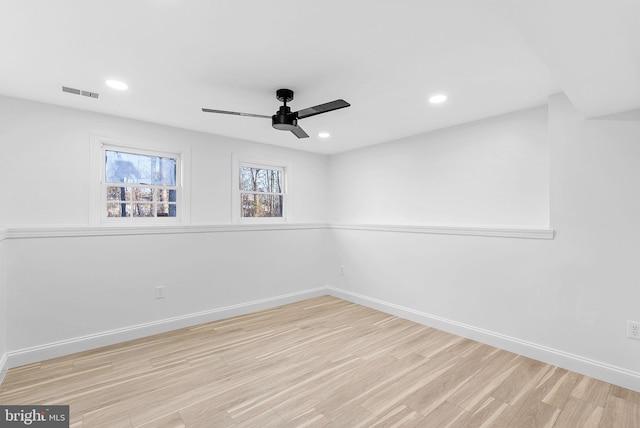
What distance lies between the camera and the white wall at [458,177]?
313cm

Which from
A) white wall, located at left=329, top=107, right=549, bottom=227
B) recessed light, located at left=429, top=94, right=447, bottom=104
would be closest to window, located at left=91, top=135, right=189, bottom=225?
white wall, located at left=329, top=107, right=549, bottom=227

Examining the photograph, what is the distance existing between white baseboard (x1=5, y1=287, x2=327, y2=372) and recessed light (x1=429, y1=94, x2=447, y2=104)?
330 cm

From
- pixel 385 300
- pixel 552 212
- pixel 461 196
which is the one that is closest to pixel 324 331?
pixel 385 300

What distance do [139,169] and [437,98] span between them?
337cm

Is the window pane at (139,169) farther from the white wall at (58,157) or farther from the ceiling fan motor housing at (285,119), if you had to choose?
the ceiling fan motor housing at (285,119)

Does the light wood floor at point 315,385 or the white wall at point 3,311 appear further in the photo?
the white wall at point 3,311

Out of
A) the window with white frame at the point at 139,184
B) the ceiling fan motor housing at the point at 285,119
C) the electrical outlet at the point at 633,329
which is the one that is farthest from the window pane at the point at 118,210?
the electrical outlet at the point at 633,329

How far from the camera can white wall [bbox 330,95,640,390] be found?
246 cm

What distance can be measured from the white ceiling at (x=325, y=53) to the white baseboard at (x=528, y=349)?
6.67 ft

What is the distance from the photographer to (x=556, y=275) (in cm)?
276

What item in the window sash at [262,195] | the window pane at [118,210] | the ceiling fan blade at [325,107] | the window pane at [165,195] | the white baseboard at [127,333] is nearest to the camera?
the ceiling fan blade at [325,107]

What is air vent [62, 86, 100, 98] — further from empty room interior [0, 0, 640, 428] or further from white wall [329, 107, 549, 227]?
white wall [329, 107, 549, 227]

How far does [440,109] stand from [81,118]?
3.71m

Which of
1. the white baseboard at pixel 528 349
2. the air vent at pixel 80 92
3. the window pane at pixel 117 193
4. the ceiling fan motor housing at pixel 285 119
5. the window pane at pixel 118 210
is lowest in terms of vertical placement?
the white baseboard at pixel 528 349
